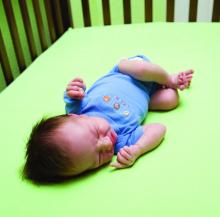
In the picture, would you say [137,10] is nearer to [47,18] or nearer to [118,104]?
[47,18]

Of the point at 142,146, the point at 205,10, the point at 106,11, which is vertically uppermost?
the point at 142,146

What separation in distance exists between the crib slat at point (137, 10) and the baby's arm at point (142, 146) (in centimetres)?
129

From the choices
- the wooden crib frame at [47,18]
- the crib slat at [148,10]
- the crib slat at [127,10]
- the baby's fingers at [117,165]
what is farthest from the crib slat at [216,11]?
→ the baby's fingers at [117,165]

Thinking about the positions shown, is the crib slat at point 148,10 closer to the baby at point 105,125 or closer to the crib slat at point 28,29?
the crib slat at point 28,29

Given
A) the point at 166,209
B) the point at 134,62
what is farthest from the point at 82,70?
the point at 166,209

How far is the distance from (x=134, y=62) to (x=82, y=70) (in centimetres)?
35

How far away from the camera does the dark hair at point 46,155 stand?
0.76 m

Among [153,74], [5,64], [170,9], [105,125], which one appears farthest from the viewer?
[170,9]

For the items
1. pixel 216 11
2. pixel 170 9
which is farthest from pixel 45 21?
pixel 216 11

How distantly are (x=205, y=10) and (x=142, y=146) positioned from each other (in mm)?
1433

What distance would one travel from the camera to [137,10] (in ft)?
6.77

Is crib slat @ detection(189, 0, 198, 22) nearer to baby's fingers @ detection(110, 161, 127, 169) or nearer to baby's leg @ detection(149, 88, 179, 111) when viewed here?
baby's leg @ detection(149, 88, 179, 111)

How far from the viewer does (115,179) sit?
0.81 meters

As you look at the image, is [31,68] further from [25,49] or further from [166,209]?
[166,209]
